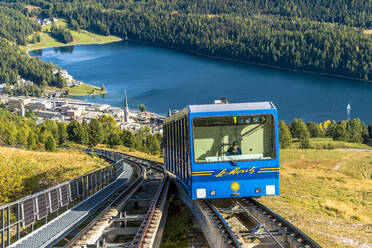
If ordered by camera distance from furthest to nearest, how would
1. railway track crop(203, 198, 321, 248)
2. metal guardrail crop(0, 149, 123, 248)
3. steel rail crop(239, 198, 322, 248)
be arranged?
metal guardrail crop(0, 149, 123, 248), railway track crop(203, 198, 321, 248), steel rail crop(239, 198, 322, 248)

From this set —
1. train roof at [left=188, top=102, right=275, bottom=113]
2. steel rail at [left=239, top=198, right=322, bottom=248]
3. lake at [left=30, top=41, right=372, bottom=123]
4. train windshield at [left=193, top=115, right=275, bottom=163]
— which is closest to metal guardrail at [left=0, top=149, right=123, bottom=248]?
train windshield at [left=193, top=115, right=275, bottom=163]

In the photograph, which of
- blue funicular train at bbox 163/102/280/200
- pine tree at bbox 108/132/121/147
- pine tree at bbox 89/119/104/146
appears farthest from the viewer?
pine tree at bbox 108/132/121/147

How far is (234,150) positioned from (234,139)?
367 millimetres

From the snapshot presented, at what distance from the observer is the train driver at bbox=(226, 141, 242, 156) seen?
14779 mm

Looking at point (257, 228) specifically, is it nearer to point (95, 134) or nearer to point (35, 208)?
point (35, 208)

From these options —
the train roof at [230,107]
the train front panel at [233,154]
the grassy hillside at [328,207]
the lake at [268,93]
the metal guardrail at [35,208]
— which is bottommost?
the grassy hillside at [328,207]

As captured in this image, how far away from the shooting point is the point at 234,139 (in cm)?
1484

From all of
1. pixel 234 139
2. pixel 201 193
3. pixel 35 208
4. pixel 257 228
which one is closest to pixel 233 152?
pixel 234 139

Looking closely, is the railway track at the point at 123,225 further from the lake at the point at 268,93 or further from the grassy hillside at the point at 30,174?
the lake at the point at 268,93

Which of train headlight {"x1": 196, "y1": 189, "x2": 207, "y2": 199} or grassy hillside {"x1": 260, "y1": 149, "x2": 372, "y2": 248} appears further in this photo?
train headlight {"x1": 196, "y1": 189, "x2": 207, "y2": 199}

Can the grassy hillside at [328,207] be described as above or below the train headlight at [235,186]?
below

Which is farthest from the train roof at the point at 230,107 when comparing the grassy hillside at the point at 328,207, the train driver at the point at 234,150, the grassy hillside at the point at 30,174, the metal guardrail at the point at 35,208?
the grassy hillside at the point at 30,174

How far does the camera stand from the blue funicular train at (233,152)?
1467 cm

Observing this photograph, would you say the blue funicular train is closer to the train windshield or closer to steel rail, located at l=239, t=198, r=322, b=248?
the train windshield
